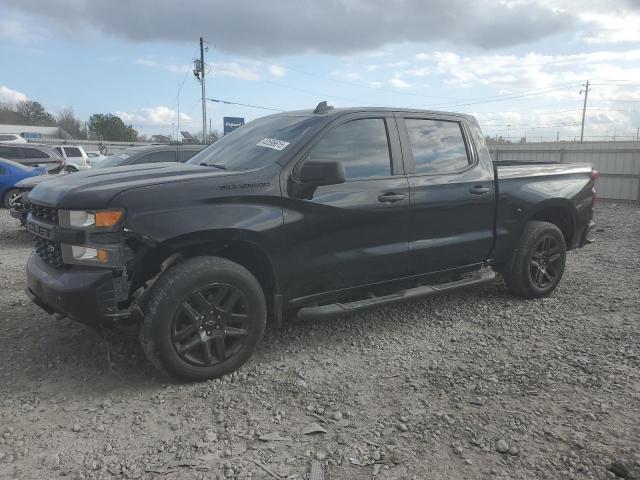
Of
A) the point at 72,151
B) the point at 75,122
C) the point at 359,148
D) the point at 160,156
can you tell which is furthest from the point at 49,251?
the point at 75,122

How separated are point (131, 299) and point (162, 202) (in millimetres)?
651

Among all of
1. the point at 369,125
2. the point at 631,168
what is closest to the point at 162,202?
the point at 369,125

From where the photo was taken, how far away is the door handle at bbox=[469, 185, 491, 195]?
4520 millimetres

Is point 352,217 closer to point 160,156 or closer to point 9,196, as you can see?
point 160,156

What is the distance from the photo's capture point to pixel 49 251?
3297 millimetres

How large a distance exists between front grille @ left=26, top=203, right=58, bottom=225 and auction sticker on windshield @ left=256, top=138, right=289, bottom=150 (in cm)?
152

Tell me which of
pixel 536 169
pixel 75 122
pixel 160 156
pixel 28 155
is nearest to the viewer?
pixel 536 169

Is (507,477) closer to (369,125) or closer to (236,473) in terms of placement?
(236,473)

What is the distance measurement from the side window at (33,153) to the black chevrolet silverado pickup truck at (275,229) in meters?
13.4

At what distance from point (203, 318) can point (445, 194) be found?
2288 millimetres

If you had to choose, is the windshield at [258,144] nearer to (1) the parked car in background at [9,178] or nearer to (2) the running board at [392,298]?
(2) the running board at [392,298]

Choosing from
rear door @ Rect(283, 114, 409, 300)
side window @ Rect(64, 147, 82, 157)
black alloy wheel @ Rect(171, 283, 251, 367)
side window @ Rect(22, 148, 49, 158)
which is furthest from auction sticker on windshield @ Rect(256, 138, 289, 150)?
side window @ Rect(64, 147, 82, 157)

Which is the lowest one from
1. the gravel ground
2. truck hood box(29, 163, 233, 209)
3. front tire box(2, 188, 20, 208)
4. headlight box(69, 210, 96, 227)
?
the gravel ground

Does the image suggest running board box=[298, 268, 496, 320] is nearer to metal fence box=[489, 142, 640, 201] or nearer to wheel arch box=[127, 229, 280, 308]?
wheel arch box=[127, 229, 280, 308]
